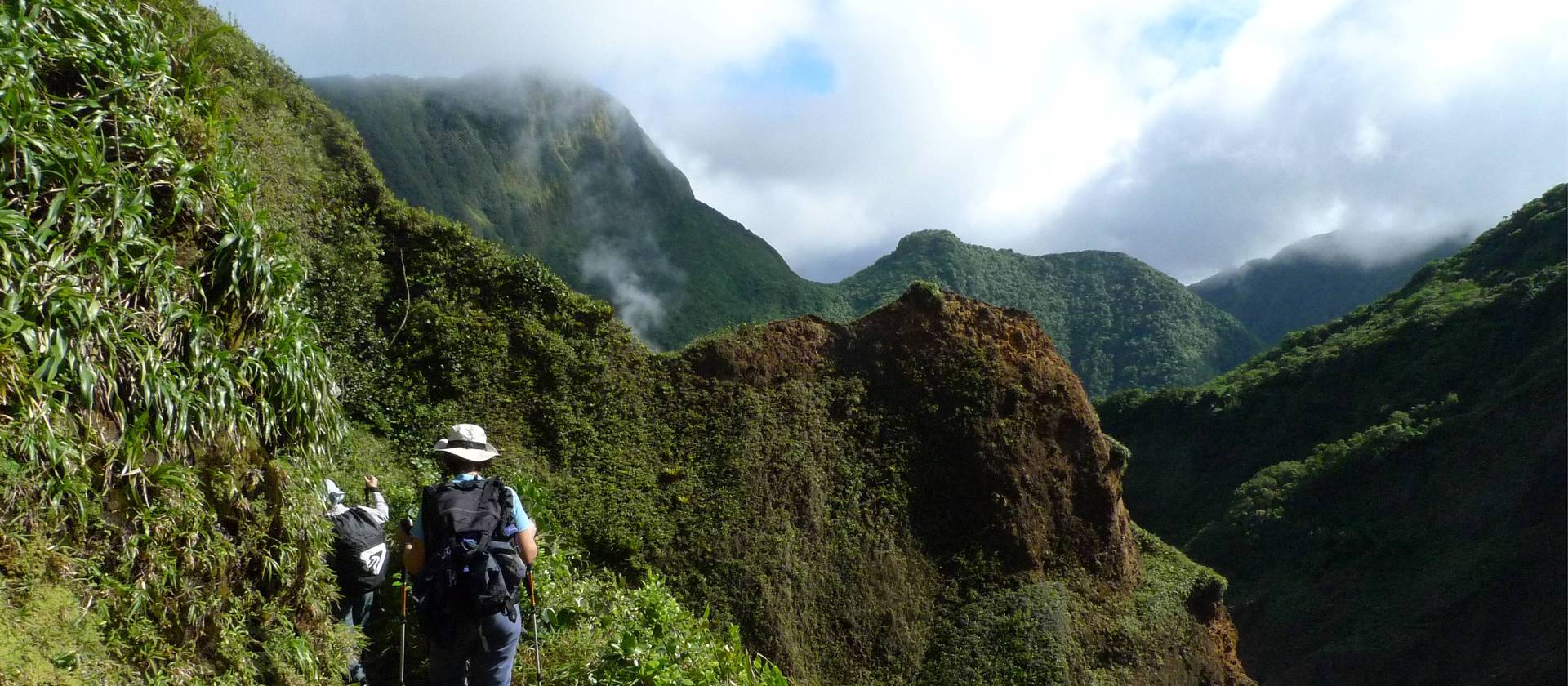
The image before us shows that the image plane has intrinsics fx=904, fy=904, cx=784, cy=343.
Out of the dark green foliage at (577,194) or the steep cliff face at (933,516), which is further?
the dark green foliage at (577,194)

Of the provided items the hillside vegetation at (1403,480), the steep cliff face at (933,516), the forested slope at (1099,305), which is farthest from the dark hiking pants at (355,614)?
the forested slope at (1099,305)

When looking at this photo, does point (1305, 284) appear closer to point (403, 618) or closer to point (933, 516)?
point (933, 516)

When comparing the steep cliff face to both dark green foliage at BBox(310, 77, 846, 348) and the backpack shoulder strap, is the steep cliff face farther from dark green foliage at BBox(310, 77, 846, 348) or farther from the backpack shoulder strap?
dark green foliage at BBox(310, 77, 846, 348)

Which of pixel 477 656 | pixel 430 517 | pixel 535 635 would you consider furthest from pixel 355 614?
pixel 430 517

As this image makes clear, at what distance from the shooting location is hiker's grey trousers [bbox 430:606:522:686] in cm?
418

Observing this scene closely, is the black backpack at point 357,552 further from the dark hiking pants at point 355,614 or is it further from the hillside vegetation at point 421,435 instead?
the hillside vegetation at point 421,435

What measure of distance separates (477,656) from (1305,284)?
11369cm

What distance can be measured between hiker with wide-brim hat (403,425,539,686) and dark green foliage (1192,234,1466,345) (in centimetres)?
10028

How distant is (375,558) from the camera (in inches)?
215

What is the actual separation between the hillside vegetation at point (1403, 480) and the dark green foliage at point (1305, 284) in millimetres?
52187

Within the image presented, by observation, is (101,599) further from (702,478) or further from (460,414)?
(702,478)

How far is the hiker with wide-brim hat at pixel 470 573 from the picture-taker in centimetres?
404

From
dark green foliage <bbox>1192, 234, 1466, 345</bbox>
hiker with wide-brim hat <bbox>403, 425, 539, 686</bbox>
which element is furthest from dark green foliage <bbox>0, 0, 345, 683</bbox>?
dark green foliage <bbox>1192, 234, 1466, 345</bbox>

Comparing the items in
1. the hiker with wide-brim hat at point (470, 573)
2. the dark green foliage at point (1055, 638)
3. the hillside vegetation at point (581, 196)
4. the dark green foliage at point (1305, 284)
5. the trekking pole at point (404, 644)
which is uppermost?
the dark green foliage at point (1305, 284)
